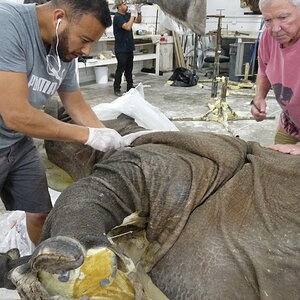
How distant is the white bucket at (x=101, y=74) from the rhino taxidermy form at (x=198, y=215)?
6.05 metres

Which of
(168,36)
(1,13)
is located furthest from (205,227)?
(168,36)

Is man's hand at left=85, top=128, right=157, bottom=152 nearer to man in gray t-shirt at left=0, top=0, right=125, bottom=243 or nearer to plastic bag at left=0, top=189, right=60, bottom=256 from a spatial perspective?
man in gray t-shirt at left=0, top=0, right=125, bottom=243

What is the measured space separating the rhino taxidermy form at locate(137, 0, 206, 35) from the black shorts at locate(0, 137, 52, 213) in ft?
3.92

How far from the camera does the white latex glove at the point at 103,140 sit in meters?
1.49

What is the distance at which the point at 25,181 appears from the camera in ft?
5.69

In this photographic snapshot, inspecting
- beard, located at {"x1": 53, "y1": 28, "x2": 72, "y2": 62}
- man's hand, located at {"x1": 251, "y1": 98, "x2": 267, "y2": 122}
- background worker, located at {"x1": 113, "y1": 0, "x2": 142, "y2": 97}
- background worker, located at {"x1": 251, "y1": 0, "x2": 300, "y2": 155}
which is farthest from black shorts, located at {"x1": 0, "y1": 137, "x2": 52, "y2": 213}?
background worker, located at {"x1": 113, "y1": 0, "x2": 142, "y2": 97}

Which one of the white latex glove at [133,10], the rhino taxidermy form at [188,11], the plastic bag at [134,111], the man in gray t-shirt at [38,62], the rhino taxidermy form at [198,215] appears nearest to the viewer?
the rhino taxidermy form at [198,215]

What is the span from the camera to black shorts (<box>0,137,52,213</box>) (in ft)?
5.48

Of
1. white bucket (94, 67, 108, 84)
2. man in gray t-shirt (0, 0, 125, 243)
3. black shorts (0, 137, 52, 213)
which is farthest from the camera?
white bucket (94, 67, 108, 84)

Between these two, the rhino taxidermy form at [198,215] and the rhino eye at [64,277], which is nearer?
the rhino eye at [64,277]

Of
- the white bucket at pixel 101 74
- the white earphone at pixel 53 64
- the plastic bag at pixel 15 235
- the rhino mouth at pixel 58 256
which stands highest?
the white earphone at pixel 53 64

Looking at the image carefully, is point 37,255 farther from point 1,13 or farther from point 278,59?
point 278,59

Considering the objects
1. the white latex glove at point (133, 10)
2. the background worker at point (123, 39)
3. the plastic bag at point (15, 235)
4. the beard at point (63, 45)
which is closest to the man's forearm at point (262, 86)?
the beard at point (63, 45)

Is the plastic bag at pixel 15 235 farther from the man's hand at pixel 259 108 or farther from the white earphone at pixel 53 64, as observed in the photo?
the man's hand at pixel 259 108
